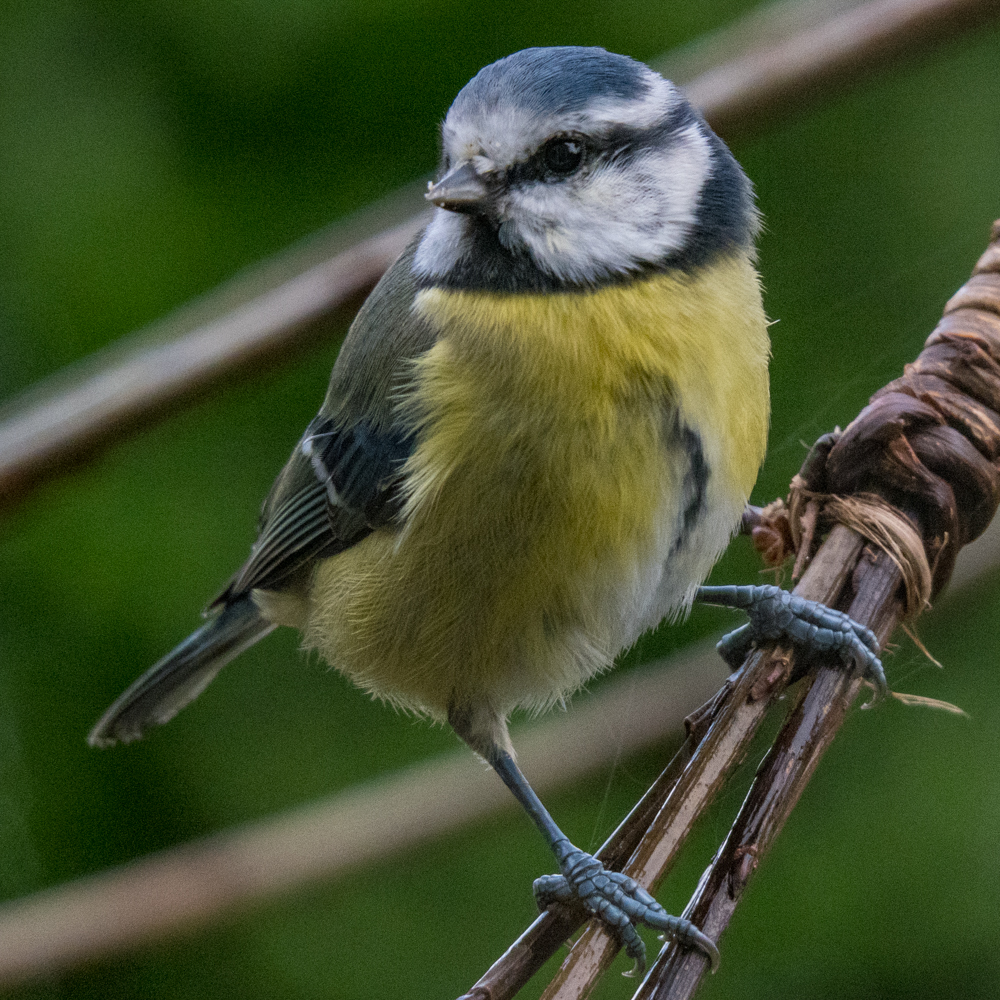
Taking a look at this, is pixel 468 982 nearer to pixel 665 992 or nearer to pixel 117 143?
pixel 665 992

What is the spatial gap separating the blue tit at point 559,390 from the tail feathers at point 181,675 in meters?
0.24

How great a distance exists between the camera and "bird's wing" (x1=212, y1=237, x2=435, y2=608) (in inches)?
35.7

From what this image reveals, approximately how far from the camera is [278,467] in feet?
4.00

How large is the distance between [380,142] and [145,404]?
0.47m

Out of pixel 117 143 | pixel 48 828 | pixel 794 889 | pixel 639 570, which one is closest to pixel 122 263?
pixel 117 143

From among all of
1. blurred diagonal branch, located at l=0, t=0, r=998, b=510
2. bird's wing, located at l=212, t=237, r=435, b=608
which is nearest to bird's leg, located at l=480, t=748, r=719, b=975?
bird's wing, located at l=212, t=237, r=435, b=608

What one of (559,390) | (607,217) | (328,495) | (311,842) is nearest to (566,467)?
(559,390)

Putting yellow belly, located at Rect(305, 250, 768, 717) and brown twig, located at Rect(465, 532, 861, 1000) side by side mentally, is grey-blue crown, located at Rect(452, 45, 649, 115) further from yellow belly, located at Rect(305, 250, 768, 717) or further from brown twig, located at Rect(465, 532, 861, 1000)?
brown twig, located at Rect(465, 532, 861, 1000)

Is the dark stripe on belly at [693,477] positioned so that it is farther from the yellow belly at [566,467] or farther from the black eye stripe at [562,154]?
the black eye stripe at [562,154]

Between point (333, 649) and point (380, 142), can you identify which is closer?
point (333, 649)

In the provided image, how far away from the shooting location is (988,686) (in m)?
1.04

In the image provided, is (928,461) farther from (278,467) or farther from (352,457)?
(278,467)

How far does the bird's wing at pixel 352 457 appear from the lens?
907 millimetres

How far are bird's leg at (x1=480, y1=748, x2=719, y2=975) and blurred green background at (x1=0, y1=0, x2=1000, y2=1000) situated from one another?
0.33 feet
